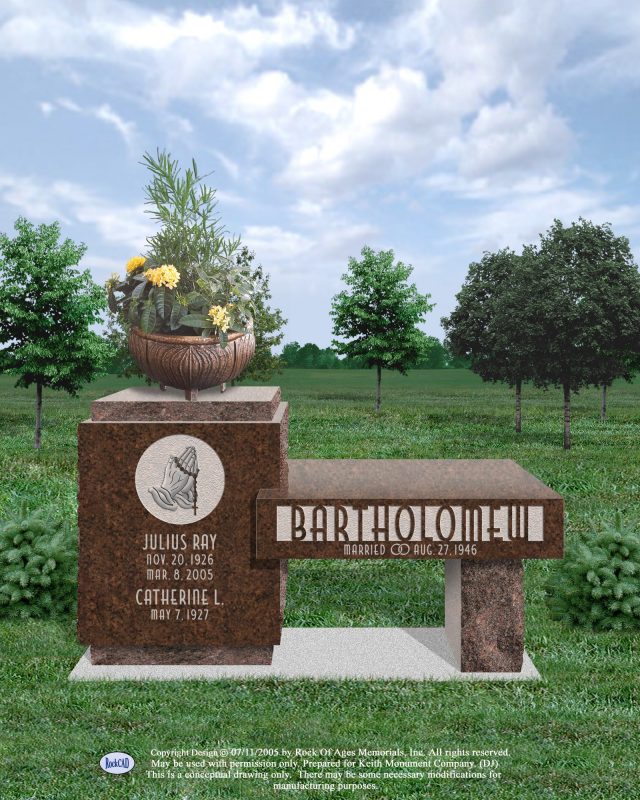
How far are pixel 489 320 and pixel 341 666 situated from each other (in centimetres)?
2725

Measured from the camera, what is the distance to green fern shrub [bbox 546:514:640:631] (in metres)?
10.0

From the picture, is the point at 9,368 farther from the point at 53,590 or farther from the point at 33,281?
the point at 53,590

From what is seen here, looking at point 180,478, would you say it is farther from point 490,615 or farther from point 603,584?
point 603,584

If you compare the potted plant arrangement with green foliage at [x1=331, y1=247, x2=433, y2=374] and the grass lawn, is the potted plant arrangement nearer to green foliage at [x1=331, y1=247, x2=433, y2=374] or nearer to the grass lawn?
the grass lawn

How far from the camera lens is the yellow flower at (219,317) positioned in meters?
8.74

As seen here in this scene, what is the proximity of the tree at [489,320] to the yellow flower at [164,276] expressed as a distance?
21483mm

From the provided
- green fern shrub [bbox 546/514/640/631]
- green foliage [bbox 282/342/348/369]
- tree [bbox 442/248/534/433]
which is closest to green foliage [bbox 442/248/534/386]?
tree [bbox 442/248/534/433]

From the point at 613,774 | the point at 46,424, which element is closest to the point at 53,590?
the point at 613,774

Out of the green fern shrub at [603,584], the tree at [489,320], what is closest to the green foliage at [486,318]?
the tree at [489,320]

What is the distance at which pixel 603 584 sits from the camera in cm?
A: 1006

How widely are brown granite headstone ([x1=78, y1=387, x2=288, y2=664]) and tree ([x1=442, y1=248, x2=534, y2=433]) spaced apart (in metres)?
21.6

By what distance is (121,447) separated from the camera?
8.50m

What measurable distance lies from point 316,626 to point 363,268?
3431 cm

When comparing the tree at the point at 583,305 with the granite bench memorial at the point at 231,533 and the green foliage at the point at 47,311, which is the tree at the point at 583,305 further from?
the granite bench memorial at the point at 231,533
